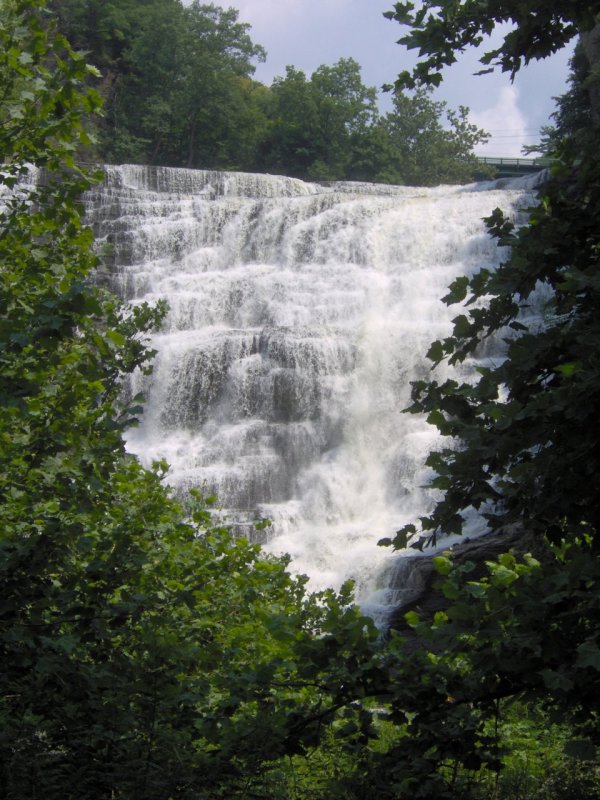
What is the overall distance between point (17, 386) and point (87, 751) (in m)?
1.60

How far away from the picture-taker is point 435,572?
14953mm

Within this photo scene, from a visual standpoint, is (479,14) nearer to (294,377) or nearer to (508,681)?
(508,681)

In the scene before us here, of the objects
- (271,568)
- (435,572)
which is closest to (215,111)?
(435,572)

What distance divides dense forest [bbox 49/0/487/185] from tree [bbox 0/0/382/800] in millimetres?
47875

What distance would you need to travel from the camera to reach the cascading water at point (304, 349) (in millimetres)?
20719

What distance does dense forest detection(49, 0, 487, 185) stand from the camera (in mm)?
55656

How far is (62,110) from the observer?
5332 millimetres

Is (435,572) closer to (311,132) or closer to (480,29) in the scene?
(480,29)

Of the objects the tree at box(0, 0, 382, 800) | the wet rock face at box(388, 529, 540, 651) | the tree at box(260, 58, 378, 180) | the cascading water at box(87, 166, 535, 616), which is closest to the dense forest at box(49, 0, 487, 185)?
the tree at box(260, 58, 378, 180)

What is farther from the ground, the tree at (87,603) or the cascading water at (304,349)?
the tree at (87,603)

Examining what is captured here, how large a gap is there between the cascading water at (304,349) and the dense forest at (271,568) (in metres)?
10.7

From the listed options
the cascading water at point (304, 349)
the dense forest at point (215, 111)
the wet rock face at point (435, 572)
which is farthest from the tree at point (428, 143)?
the wet rock face at point (435, 572)

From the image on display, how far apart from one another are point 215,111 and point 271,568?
171ft

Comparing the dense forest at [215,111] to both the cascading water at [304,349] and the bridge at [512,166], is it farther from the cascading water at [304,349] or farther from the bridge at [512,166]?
the cascading water at [304,349]
